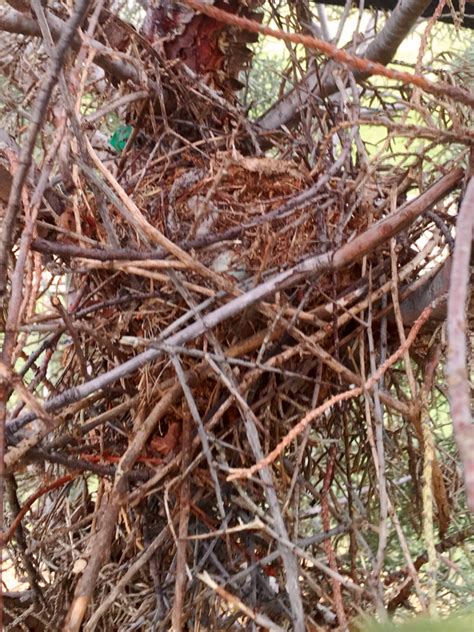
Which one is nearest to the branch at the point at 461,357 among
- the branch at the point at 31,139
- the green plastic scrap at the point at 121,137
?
the branch at the point at 31,139

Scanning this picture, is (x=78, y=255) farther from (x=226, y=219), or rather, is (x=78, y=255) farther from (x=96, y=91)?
(x=96, y=91)

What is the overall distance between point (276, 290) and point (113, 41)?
1.93ft

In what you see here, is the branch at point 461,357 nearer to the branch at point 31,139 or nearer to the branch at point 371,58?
the branch at point 31,139

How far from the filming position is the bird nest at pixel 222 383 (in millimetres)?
549

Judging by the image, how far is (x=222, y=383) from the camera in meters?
0.62

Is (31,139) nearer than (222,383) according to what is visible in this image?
Yes

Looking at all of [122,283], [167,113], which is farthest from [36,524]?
[167,113]

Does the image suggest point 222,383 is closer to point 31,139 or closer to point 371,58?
point 31,139

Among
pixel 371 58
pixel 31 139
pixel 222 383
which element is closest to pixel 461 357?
pixel 31 139

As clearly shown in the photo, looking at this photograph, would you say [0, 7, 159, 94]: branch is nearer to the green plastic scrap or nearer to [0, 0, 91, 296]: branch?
the green plastic scrap

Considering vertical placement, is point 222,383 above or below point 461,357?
above

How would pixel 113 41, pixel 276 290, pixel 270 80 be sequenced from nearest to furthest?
pixel 276 290 → pixel 113 41 → pixel 270 80

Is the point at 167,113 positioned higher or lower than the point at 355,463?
higher

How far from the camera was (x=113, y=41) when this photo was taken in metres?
0.94
